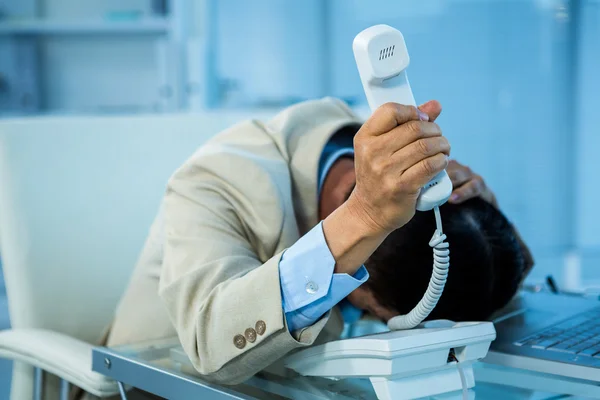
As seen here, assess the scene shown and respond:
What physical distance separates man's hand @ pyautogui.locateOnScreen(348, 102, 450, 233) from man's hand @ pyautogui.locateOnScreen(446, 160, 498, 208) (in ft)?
0.93

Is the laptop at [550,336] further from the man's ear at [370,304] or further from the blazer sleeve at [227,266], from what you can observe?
the blazer sleeve at [227,266]

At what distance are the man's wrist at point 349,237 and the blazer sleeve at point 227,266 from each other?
0.06 metres

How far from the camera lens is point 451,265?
2.77 feet

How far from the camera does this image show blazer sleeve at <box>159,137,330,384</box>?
0.72 metres

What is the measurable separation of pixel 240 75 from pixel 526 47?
4.50ft

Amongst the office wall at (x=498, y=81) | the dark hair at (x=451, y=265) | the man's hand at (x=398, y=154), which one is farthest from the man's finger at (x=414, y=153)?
the office wall at (x=498, y=81)

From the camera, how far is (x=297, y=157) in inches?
39.3

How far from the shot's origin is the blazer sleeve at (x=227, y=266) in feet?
2.37

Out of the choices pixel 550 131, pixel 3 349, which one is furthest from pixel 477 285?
pixel 550 131

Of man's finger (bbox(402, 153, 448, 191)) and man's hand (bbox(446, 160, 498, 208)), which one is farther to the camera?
man's hand (bbox(446, 160, 498, 208))

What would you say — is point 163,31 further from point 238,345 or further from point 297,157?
point 238,345

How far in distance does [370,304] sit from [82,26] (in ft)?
8.29

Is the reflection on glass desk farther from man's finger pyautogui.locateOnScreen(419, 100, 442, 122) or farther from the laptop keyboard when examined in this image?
man's finger pyautogui.locateOnScreen(419, 100, 442, 122)

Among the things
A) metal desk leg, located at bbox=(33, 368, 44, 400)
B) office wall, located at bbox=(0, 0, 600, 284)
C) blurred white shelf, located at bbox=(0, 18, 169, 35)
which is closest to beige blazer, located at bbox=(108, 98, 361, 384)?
metal desk leg, located at bbox=(33, 368, 44, 400)
